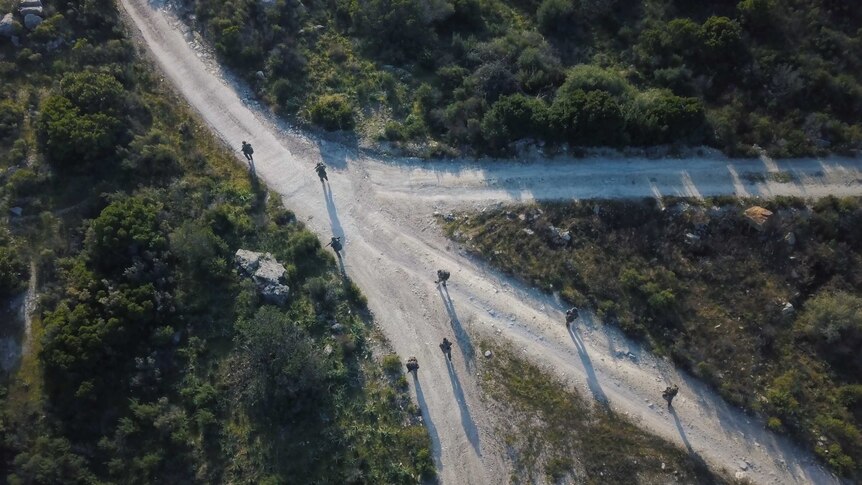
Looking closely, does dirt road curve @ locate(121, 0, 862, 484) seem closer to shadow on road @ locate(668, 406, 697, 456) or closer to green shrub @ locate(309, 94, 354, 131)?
shadow on road @ locate(668, 406, 697, 456)

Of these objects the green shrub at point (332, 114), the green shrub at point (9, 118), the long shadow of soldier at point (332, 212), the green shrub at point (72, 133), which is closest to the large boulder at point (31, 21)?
the green shrub at point (9, 118)

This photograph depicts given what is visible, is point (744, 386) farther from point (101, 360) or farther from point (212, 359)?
point (101, 360)

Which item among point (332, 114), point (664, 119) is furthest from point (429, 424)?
point (664, 119)

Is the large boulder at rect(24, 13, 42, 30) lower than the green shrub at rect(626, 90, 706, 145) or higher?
higher

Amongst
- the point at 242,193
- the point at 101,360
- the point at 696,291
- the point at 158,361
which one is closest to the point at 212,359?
the point at 158,361

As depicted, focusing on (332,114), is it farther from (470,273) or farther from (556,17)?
(556,17)

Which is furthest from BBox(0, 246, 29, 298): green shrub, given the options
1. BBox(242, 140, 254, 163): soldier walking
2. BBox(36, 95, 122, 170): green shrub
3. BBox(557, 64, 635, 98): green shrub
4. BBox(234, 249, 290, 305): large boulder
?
BBox(557, 64, 635, 98): green shrub
